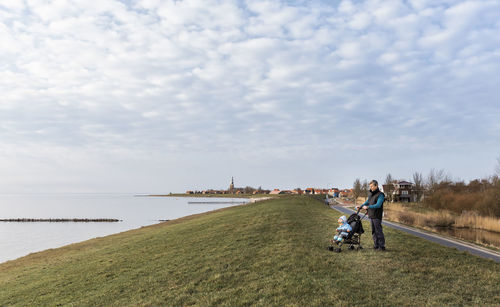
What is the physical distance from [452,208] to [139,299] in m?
54.6

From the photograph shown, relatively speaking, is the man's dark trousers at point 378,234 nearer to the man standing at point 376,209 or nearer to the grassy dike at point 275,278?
the man standing at point 376,209

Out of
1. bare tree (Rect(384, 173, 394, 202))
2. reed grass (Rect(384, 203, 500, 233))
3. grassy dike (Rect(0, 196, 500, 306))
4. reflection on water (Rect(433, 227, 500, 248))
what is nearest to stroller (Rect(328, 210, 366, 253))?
grassy dike (Rect(0, 196, 500, 306))

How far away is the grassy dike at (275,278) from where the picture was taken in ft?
26.3

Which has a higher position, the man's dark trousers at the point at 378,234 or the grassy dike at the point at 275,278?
the man's dark trousers at the point at 378,234

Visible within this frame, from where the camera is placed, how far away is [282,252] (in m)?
12.3

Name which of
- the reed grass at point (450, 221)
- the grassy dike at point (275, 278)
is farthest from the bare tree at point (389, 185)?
the grassy dike at point (275, 278)

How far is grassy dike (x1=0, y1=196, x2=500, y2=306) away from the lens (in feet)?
26.3

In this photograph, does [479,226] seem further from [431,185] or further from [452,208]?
[431,185]

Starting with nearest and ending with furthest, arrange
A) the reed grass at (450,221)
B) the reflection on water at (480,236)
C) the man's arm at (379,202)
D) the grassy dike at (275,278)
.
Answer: the grassy dike at (275,278) < the man's arm at (379,202) < the reflection on water at (480,236) < the reed grass at (450,221)

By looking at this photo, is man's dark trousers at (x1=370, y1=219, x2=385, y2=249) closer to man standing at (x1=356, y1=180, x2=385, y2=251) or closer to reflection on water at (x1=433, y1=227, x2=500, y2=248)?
man standing at (x1=356, y1=180, x2=385, y2=251)

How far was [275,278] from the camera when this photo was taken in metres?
9.44

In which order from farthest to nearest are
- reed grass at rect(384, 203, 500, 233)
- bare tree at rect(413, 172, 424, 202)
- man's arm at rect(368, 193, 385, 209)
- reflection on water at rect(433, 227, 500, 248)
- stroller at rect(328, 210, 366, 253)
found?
bare tree at rect(413, 172, 424, 202) < reed grass at rect(384, 203, 500, 233) < reflection on water at rect(433, 227, 500, 248) < stroller at rect(328, 210, 366, 253) < man's arm at rect(368, 193, 385, 209)

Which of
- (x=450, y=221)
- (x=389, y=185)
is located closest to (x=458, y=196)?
(x=450, y=221)

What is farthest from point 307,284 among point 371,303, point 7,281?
point 7,281
